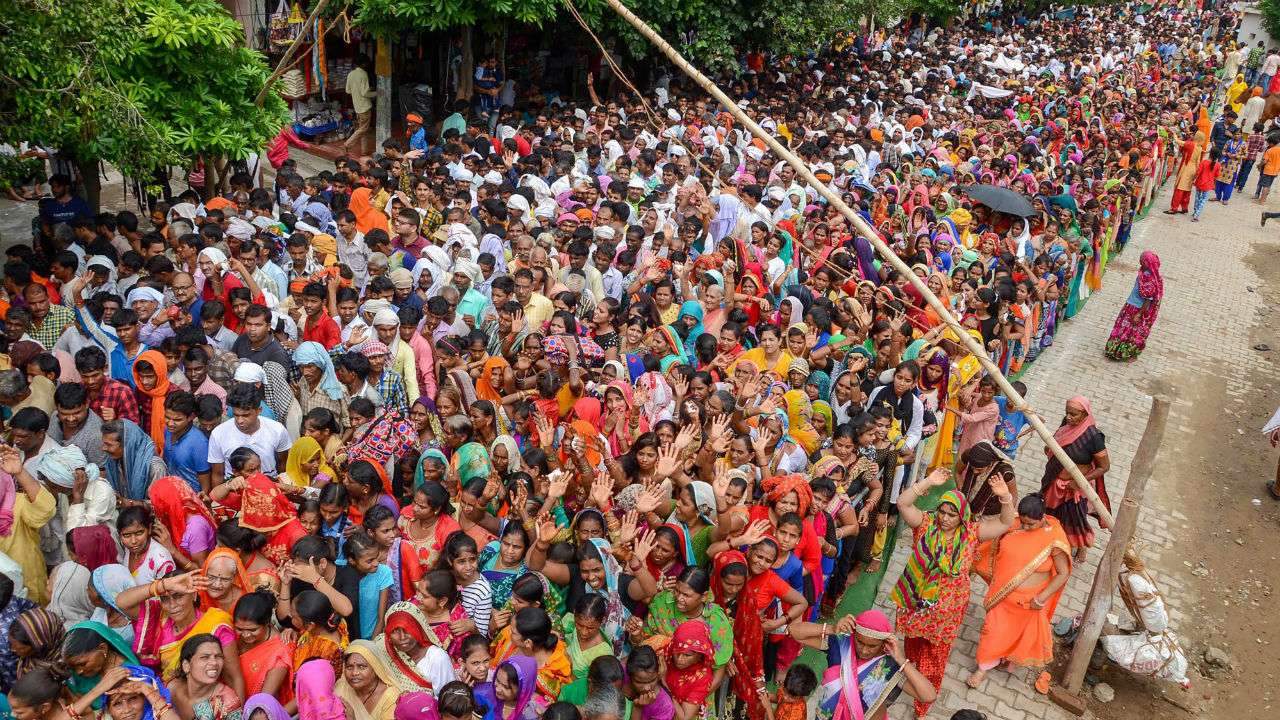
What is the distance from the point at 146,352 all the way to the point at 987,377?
581 cm

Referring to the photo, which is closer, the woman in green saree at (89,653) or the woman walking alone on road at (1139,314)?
the woman in green saree at (89,653)

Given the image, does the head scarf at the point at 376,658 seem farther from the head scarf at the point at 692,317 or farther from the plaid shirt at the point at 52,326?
→ the head scarf at the point at 692,317

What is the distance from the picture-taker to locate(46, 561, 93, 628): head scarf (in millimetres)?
4152

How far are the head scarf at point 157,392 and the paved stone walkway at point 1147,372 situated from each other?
15.2ft

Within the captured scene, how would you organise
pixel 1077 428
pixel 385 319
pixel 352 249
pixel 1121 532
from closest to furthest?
pixel 1121 532 < pixel 385 319 < pixel 1077 428 < pixel 352 249

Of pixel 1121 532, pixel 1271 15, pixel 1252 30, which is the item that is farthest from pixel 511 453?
pixel 1252 30

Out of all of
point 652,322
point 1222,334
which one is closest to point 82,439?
point 652,322

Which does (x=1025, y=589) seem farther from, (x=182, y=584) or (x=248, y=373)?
(x=248, y=373)

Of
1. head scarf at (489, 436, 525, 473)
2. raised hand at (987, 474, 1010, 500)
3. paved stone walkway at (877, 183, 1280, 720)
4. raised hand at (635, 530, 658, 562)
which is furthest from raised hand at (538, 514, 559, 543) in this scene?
raised hand at (987, 474, 1010, 500)

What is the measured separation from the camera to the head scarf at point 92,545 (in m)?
4.40

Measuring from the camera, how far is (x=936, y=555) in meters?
5.24

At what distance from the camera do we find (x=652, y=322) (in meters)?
7.48

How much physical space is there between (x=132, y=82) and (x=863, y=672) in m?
6.62

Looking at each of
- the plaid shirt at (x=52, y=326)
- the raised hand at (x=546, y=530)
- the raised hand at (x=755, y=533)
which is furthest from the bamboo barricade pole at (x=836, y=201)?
the plaid shirt at (x=52, y=326)
